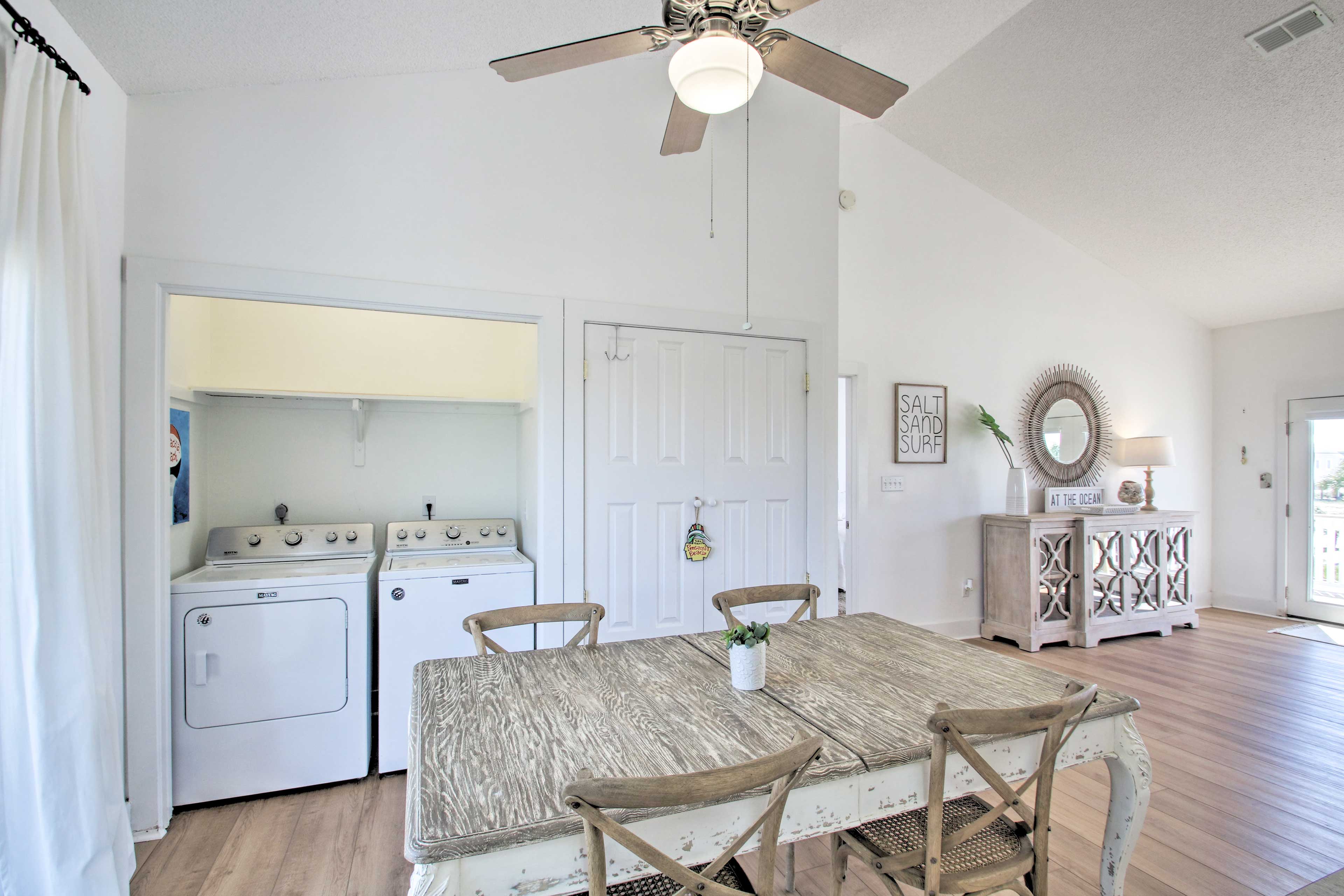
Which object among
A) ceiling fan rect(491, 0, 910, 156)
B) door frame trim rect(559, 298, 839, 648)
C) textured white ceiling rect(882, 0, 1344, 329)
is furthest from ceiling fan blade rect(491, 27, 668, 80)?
textured white ceiling rect(882, 0, 1344, 329)

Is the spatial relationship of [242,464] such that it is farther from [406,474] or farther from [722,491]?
[722,491]

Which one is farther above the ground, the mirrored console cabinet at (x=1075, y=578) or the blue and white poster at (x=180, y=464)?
the blue and white poster at (x=180, y=464)

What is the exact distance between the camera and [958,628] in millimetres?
4660

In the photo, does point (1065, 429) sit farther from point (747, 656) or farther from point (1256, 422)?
point (747, 656)

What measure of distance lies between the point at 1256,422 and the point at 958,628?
138 inches

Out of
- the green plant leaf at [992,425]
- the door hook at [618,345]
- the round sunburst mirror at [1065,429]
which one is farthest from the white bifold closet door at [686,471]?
the round sunburst mirror at [1065,429]

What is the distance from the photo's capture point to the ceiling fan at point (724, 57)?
146cm

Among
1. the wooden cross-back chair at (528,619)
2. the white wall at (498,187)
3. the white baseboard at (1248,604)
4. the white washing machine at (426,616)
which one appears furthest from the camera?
the white baseboard at (1248,604)

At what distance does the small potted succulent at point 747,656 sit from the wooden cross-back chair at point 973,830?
1.21 ft

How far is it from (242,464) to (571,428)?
1681 millimetres

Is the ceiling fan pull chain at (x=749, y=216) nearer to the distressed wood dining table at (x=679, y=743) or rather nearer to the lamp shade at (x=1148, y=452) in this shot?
the distressed wood dining table at (x=679, y=743)

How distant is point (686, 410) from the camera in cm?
296

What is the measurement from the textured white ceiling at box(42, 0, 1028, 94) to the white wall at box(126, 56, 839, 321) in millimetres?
103

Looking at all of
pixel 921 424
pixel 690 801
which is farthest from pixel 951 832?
pixel 921 424
